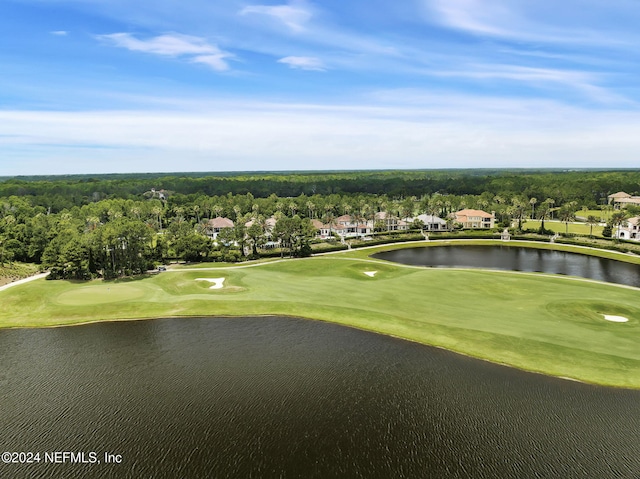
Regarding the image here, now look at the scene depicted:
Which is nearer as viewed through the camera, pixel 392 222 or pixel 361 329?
pixel 361 329

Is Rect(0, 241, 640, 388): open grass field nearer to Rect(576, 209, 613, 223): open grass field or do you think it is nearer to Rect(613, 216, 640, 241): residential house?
Rect(613, 216, 640, 241): residential house

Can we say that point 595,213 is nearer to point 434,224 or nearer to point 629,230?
point 629,230

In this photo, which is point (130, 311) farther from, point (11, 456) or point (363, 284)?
point (363, 284)

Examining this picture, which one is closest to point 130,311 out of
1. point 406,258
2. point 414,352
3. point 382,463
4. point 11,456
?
point 11,456

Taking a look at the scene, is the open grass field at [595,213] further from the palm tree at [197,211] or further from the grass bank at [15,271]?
the grass bank at [15,271]

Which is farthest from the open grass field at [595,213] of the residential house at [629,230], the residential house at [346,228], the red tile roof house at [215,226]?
the red tile roof house at [215,226]

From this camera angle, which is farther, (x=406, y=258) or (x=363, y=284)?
(x=406, y=258)

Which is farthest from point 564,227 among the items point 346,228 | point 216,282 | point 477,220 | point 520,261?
point 216,282
